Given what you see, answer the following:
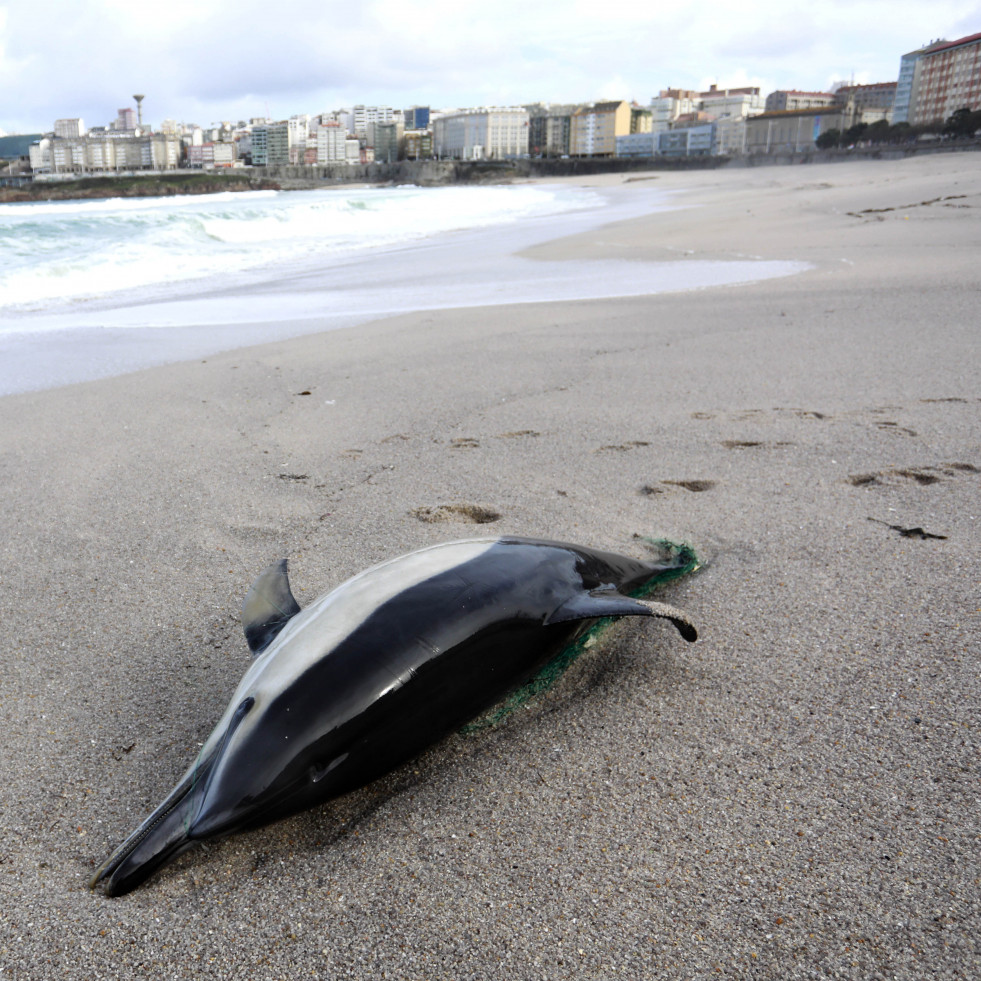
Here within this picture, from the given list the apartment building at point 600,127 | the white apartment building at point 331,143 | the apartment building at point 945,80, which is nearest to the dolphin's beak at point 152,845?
the apartment building at point 945,80

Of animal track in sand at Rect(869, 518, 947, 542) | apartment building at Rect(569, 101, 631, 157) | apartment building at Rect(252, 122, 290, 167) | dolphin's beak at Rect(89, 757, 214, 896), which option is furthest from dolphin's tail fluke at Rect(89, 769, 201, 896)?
apartment building at Rect(252, 122, 290, 167)

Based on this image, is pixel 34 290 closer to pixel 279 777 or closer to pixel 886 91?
pixel 279 777

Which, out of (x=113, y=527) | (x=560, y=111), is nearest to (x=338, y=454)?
(x=113, y=527)

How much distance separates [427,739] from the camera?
165cm

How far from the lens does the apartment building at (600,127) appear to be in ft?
389

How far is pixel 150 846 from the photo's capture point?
1.45 meters

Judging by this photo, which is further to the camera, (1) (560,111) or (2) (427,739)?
(1) (560,111)

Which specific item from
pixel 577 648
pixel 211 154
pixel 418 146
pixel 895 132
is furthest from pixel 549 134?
pixel 577 648

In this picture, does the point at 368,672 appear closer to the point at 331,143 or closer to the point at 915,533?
the point at 915,533

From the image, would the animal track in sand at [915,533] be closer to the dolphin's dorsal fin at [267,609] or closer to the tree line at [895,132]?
the dolphin's dorsal fin at [267,609]

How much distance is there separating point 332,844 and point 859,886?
3.23ft

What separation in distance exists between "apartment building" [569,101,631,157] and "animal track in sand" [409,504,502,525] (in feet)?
413

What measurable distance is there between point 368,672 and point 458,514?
1.48m

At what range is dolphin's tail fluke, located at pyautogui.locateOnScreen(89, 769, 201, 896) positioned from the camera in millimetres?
1437
